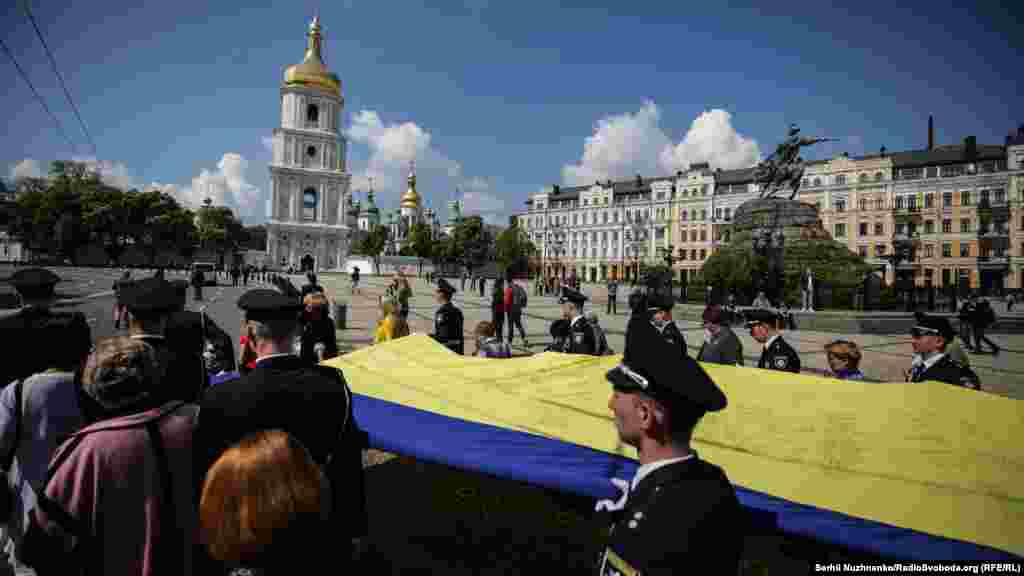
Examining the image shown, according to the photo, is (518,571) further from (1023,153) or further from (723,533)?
(1023,153)

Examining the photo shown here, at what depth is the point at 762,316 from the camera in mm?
6172

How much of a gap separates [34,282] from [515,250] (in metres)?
95.8

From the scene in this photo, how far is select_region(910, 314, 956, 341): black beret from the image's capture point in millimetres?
4809

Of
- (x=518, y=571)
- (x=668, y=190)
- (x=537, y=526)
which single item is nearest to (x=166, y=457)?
(x=518, y=571)

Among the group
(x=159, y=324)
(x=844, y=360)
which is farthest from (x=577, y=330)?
(x=159, y=324)

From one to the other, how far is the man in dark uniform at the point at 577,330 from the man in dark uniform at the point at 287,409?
13.4 feet

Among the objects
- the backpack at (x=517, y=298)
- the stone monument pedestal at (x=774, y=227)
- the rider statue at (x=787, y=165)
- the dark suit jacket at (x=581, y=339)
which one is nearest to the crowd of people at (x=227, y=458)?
the dark suit jacket at (x=581, y=339)

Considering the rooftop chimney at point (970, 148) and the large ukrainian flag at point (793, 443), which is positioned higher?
the rooftop chimney at point (970, 148)

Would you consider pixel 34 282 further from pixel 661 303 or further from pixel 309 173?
pixel 309 173

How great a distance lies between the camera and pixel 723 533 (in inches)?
59.9

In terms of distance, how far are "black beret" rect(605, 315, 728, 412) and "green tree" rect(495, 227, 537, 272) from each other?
9479 centimetres

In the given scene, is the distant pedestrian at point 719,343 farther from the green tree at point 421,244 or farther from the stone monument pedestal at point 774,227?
the green tree at point 421,244

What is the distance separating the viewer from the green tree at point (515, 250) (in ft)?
324

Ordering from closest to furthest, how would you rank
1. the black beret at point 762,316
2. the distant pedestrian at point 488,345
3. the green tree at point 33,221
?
the black beret at point 762,316
the distant pedestrian at point 488,345
the green tree at point 33,221
